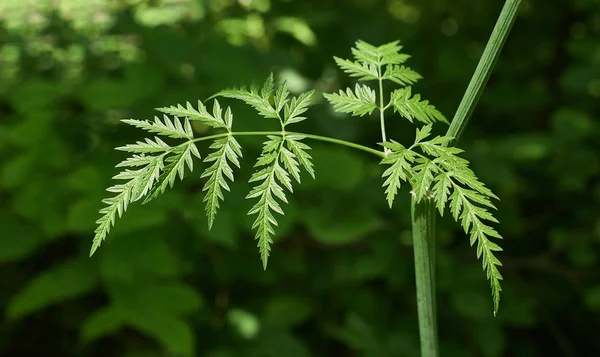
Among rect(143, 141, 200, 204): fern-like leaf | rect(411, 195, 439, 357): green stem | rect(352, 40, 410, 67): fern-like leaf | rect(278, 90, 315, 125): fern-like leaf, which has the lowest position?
rect(411, 195, 439, 357): green stem

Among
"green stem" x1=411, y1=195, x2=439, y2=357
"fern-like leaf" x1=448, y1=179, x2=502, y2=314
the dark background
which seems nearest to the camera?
"fern-like leaf" x1=448, y1=179, x2=502, y2=314

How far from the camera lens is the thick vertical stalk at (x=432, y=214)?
827mm

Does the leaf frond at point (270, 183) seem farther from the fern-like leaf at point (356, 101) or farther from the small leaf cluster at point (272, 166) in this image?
the fern-like leaf at point (356, 101)

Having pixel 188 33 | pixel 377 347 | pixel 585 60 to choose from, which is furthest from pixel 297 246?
pixel 585 60

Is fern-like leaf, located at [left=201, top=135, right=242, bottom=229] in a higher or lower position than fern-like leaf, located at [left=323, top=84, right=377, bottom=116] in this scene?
lower

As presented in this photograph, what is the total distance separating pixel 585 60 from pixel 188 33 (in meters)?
1.77

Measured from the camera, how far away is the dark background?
267 centimetres

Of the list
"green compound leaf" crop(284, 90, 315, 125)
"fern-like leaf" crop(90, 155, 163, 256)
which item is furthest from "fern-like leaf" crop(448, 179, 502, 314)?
"fern-like leaf" crop(90, 155, 163, 256)

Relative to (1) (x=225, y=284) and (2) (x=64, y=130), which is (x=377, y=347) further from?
(2) (x=64, y=130)

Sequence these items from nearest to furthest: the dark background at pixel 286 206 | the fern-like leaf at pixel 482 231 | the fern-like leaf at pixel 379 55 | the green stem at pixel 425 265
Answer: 1. the fern-like leaf at pixel 482 231
2. the green stem at pixel 425 265
3. the fern-like leaf at pixel 379 55
4. the dark background at pixel 286 206

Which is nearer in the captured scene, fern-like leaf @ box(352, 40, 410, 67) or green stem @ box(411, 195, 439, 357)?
green stem @ box(411, 195, 439, 357)

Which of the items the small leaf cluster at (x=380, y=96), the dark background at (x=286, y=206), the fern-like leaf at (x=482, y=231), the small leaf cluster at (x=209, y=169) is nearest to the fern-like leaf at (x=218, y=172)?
the small leaf cluster at (x=209, y=169)

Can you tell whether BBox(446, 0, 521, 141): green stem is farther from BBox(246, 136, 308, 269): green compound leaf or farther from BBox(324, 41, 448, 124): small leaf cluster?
BBox(246, 136, 308, 269): green compound leaf

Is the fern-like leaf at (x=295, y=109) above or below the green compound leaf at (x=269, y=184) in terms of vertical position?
above
